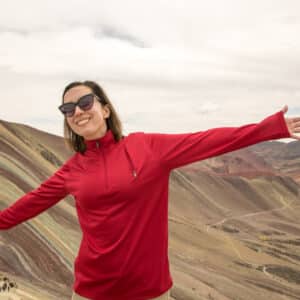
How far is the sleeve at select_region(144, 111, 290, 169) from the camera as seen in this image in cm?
358

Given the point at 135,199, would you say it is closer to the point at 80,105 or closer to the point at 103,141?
the point at 103,141

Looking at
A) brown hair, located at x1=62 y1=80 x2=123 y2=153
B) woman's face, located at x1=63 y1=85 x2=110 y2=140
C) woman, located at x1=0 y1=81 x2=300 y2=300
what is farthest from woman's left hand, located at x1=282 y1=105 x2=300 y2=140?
woman's face, located at x1=63 y1=85 x2=110 y2=140

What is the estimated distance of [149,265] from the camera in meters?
3.75

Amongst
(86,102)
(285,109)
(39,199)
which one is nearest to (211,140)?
(285,109)

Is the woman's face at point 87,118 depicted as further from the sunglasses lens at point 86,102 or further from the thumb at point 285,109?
the thumb at point 285,109

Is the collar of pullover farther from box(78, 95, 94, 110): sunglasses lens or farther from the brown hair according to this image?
box(78, 95, 94, 110): sunglasses lens

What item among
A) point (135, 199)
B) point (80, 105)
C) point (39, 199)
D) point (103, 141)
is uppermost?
point (80, 105)

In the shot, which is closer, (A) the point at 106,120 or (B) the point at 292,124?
(B) the point at 292,124

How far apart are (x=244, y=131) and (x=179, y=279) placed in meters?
20.7

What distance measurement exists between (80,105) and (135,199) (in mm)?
976

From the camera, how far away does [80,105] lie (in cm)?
393

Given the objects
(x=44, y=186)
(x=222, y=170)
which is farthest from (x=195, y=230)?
(x=222, y=170)

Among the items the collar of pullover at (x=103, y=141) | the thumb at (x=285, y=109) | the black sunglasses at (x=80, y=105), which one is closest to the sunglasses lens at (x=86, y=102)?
the black sunglasses at (x=80, y=105)

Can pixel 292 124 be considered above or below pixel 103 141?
above
